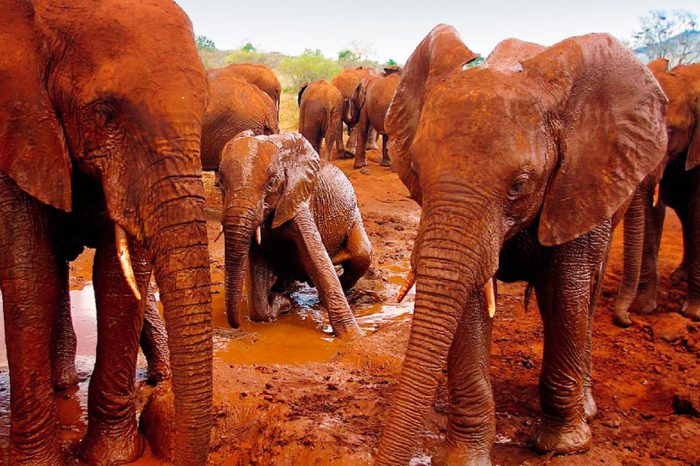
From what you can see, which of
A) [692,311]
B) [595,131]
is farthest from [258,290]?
[692,311]

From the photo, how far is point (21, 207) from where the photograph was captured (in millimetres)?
2934

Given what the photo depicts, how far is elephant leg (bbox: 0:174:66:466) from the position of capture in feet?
9.66

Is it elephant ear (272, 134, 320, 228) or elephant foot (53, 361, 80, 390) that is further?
elephant ear (272, 134, 320, 228)

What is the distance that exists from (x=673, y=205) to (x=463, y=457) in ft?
15.6

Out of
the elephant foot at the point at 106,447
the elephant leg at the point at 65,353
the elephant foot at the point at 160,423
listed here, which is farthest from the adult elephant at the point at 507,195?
the elephant leg at the point at 65,353

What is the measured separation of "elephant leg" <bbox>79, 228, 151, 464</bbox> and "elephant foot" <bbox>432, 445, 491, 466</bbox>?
1.53 m

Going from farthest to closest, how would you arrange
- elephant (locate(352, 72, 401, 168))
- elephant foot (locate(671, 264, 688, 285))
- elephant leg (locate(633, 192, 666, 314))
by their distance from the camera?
elephant (locate(352, 72, 401, 168)) → elephant foot (locate(671, 264, 688, 285)) → elephant leg (locate(633, 192, 666, 314))

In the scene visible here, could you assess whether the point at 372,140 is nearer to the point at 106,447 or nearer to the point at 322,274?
the point at 322,274

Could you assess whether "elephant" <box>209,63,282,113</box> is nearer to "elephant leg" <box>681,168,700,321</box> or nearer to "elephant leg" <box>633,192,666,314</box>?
"elephant leg" <box>633,192,666,314</box>

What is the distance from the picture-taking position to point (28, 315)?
3021mm

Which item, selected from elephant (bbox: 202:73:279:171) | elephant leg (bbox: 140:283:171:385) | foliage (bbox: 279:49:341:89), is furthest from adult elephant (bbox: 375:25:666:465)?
foliage (bbox: 279:49:341:89)

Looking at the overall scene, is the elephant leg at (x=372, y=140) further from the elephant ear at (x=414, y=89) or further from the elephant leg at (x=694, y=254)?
the elephant ear at (x=414, y=89)

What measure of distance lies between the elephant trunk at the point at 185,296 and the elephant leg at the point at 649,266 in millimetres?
5183

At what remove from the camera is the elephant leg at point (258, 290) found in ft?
20.3
